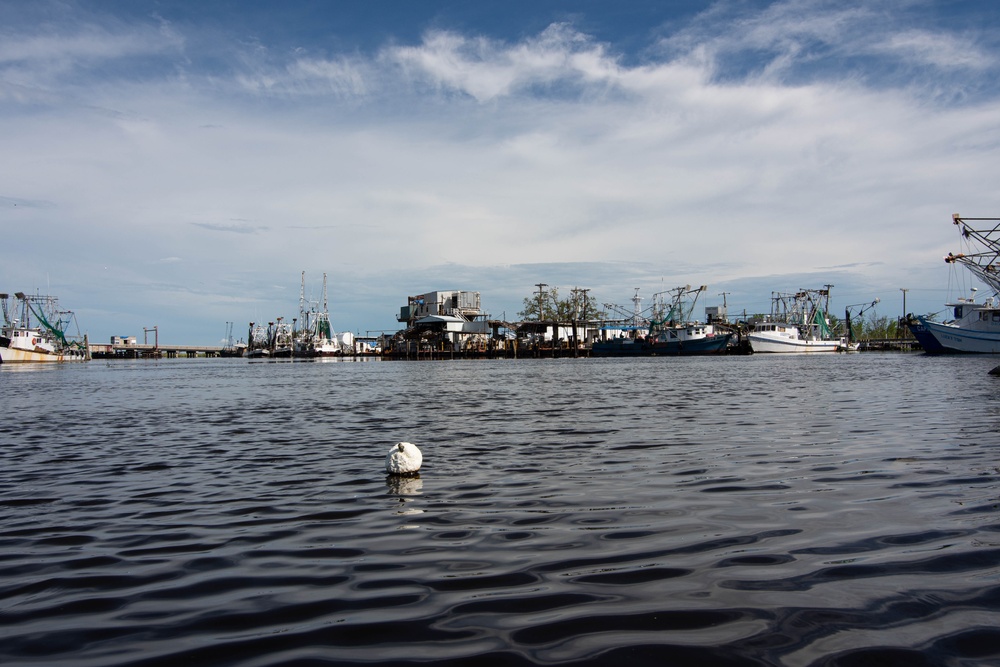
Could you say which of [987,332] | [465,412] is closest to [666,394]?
[465,412]

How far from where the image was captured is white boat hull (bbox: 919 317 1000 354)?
76188mm

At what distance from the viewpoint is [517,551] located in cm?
680

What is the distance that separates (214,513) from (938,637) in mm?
8259

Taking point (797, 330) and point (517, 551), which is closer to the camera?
point (517, 551)

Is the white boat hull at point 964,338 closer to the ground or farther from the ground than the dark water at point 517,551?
farther from the ground

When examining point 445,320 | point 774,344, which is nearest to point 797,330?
point 774,344

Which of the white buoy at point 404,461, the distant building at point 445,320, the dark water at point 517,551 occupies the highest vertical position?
the distant building at point 445,320

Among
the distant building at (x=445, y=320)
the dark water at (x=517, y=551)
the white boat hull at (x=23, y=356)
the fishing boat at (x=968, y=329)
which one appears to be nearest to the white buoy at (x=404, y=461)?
the dark water at (x=517, y=551)

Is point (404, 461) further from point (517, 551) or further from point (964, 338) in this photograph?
point (964, 338)

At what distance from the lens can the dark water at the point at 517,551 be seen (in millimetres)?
4676

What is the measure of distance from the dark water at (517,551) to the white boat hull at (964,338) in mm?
75748

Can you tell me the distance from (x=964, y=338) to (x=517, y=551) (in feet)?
300

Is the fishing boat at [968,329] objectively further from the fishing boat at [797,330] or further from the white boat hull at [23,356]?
the white boat hull at [23,356]

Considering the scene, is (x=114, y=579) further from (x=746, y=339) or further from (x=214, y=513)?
(x=746, y=339)
